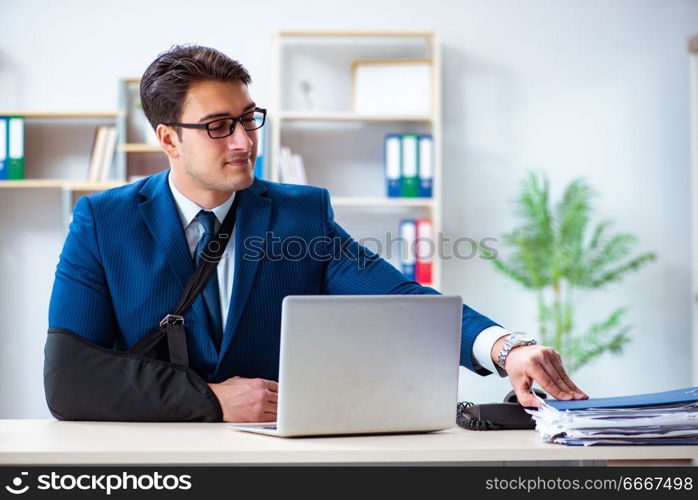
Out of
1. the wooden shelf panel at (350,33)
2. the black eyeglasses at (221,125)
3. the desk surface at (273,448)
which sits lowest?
the desk surface at (273,448)

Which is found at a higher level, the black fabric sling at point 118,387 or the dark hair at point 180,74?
the dark hair at point 180,74

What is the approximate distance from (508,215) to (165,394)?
131 inches

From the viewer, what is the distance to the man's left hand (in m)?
1.56

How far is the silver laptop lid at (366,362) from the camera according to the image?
1.35m

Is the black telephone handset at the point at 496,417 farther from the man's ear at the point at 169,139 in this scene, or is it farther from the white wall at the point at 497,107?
the white wall at the point at 497,107

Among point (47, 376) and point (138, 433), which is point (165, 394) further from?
point (47, 376)

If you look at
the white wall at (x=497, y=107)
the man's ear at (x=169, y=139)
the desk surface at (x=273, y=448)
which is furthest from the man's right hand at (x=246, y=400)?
the white wall at (x=497, y=107)

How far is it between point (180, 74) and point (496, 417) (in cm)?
106

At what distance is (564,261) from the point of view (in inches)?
170

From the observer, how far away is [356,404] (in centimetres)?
139

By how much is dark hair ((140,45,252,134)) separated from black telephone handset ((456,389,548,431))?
0.95 metres
